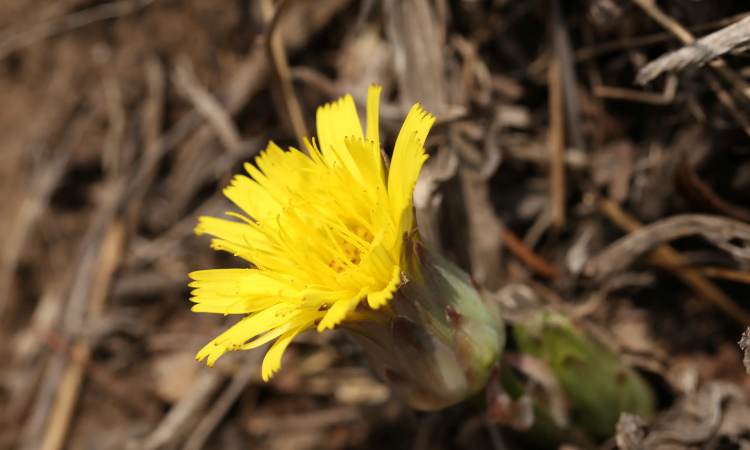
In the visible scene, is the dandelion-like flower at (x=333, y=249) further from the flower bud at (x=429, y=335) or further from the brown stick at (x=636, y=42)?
the brown stick at (x=636, y=42)

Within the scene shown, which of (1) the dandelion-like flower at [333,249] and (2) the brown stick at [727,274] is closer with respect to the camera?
(1) the dandelion-like flower at [333,249]

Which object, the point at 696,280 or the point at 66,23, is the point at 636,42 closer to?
the point at 696,280

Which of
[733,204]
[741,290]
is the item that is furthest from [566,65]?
[741,290]

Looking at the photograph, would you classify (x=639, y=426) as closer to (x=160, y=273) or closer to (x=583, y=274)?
(x=583, y=274)

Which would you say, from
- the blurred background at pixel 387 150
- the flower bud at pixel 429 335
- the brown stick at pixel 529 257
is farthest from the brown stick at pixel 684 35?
the flower bud at pixel 429 335

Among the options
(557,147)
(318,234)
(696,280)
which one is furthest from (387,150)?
(696,280)

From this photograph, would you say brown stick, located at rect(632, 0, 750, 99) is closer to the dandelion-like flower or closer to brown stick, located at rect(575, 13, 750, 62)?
brown stick, located at rect(575, 13, 750, 62)
